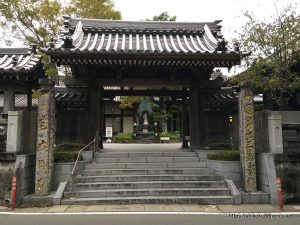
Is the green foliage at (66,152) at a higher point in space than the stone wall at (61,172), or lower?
higher

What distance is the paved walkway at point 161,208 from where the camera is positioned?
948 cm

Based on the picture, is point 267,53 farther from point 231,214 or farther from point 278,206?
point 231,214

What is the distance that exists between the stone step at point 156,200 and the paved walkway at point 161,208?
0.26 metres

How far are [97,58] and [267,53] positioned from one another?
739 cm

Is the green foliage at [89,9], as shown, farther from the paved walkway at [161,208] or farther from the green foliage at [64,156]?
the paved walkway at [161,208]

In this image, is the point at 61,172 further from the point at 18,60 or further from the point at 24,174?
the point at 18,60

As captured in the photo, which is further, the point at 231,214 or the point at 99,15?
the point at 99,15

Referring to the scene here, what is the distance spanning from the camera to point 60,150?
13344 mm

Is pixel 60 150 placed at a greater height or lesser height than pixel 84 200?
greater

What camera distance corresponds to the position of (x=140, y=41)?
52.1 ft

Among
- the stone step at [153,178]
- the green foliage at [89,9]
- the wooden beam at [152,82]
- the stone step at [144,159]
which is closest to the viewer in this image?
the stone step at [153,178]

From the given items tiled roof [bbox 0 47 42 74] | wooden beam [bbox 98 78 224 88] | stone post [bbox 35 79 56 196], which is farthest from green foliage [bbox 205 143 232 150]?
tiled roof [bbox 0 47 42 74]

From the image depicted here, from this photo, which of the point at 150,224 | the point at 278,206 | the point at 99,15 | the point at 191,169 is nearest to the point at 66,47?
the point at 191,169

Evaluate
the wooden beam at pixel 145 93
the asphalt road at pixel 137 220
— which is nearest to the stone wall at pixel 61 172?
the asphalt road at pixel 137 220
